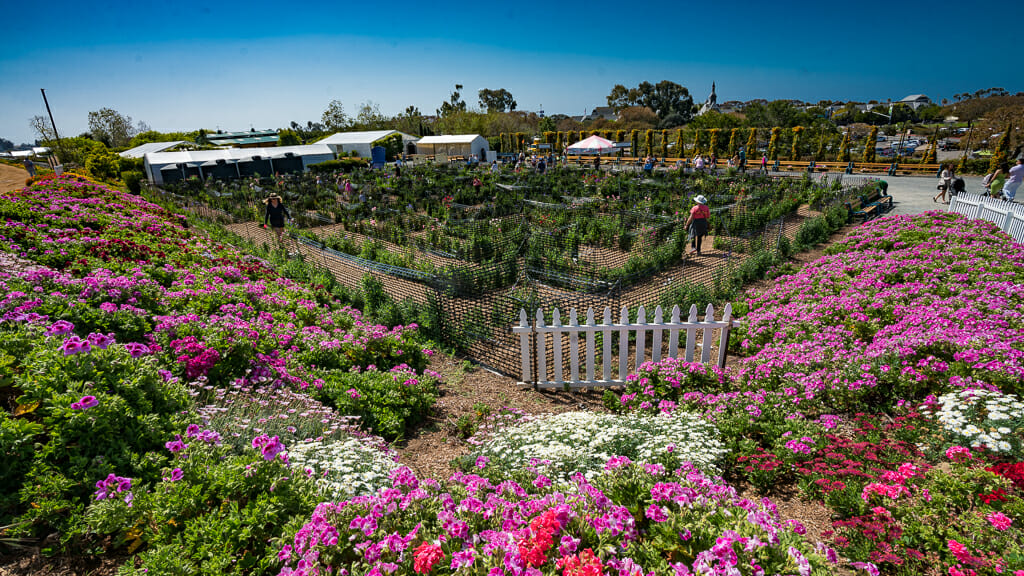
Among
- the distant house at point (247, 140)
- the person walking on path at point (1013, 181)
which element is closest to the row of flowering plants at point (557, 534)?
the person walking on path at point (1013, 181)

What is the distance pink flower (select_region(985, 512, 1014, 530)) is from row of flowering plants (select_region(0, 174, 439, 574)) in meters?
3.03

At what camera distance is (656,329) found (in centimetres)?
499

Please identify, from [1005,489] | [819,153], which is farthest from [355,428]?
[819,153]

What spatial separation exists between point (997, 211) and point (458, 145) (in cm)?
3601

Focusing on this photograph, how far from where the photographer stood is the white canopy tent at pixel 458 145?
3925cm

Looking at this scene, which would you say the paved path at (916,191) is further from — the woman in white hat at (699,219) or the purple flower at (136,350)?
the purple flower at (136,350)

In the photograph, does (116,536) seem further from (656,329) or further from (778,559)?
(656,329)

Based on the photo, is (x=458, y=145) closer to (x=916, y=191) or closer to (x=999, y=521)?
(x=916, y=191)

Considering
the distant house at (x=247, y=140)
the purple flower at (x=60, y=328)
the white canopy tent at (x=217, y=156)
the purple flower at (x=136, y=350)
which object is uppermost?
the distant house at (x=247, y=140)

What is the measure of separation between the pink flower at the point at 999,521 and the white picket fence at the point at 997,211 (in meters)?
8.76

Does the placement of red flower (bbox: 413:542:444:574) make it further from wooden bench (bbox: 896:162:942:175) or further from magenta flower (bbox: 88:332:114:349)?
wooden bench (bbox: 896:162:942:175)

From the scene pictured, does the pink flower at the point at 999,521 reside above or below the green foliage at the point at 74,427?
below

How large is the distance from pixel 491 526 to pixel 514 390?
10.5ft

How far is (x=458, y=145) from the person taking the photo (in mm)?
40344
